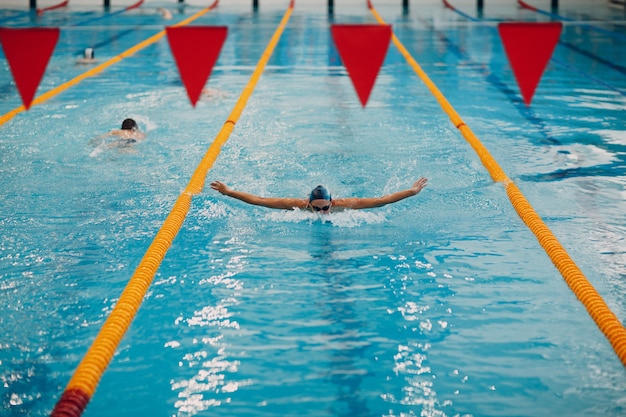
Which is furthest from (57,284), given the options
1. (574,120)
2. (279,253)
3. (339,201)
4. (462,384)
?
(574,120)

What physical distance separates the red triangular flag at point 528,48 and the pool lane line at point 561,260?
735 mm

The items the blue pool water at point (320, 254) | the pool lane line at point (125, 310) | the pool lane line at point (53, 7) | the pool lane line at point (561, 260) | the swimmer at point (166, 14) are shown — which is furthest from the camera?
the pool lane line at point (53, 7)

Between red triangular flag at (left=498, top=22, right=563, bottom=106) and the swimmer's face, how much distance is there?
1.80m

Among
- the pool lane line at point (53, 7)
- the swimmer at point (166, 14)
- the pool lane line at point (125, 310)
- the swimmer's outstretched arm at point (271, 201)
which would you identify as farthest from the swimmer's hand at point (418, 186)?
the pool lane line at point (53, 7)

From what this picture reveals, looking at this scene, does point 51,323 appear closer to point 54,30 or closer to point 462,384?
point 462,384

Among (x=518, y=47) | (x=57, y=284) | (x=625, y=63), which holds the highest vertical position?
(x=518, y=47)

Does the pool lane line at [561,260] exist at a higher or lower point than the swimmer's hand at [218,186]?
lower

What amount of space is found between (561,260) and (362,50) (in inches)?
103

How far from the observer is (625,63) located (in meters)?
10.8

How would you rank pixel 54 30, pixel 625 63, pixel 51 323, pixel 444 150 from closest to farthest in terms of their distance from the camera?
pixel 51 323 < pixel 54 30 < pixel 444 150 < pixel 625 63

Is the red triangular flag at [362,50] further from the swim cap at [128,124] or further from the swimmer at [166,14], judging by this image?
the swimmer at [166,14]

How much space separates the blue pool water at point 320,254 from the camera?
3.37m

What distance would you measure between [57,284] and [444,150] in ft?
12.4

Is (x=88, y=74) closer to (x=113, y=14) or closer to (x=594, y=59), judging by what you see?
(x=594, y=59)
